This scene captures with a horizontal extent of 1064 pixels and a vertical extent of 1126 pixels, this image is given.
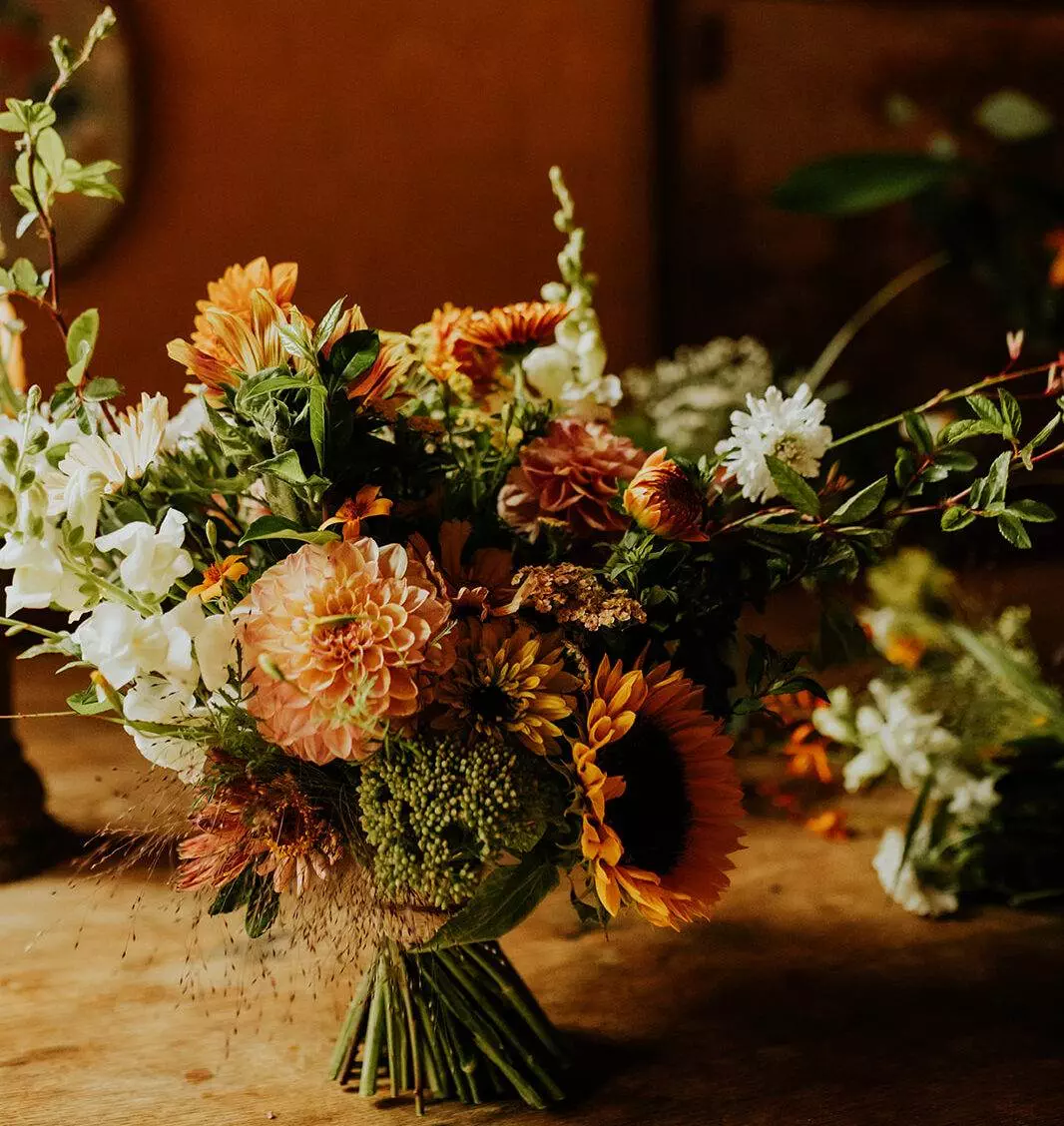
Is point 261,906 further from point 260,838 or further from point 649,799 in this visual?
point 649,799

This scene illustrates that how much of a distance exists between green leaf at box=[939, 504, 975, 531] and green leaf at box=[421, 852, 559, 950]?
0.99 feet

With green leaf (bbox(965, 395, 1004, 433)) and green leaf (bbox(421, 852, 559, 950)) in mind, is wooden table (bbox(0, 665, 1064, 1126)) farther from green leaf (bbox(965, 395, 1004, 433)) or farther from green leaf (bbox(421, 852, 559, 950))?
green leaf (bbox(965, 395, 1004, 433))

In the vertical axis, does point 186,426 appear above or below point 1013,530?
above

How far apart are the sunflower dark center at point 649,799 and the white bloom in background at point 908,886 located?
43cm

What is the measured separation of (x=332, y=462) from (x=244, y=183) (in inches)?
71.3

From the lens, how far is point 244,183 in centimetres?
Answer: 226

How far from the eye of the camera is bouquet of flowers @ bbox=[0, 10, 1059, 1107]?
61cm

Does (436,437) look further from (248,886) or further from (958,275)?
(958,275)

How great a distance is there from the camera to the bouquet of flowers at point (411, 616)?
61 centimetres

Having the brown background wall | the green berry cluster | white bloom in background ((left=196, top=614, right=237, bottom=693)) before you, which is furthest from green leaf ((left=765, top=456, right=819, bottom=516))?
the brown background wall

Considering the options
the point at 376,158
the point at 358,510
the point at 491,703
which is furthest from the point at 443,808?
the point at 376,158

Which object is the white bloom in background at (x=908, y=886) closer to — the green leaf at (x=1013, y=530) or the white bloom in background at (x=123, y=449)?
the green leaf at (x=1013, y=530)

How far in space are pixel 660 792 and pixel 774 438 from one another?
22cm

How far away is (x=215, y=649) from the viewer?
24.3 inches
